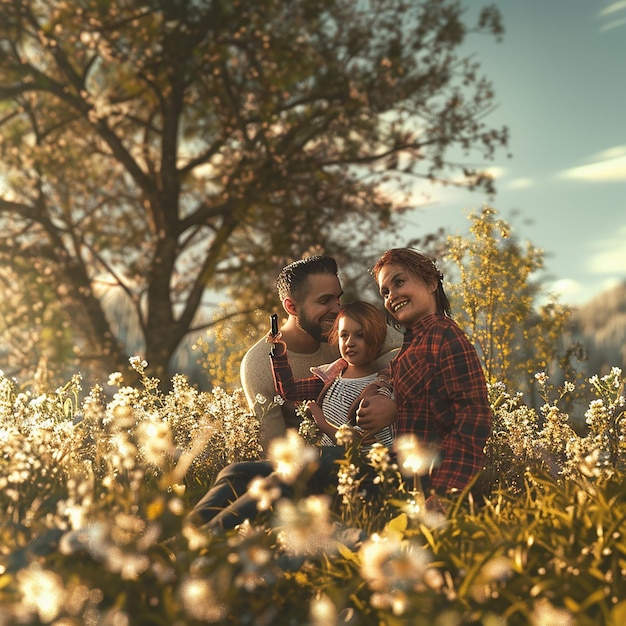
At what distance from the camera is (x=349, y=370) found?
19.6ft

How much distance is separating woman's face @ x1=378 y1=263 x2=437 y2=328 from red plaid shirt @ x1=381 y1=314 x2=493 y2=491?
0.30ft

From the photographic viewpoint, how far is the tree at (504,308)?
10391 mm

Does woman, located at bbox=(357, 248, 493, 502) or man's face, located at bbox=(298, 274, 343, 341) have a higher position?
man's face, located at bbox=(298, 274, 343, 341)

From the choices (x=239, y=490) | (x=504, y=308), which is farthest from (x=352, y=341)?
(x=504, y=308)

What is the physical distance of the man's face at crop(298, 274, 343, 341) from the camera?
6.44 m

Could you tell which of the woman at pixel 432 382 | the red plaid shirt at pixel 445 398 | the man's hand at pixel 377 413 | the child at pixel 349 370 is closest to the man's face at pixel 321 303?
the child at pixel 349 370

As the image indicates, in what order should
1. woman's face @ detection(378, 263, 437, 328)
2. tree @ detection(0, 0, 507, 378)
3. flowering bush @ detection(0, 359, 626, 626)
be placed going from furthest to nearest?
tree @ detection(0, 0, 507, 378)
woman's face @ detection(378, 263, 437, 328)
flowering bush @ detection(0, 359, 626, 626)

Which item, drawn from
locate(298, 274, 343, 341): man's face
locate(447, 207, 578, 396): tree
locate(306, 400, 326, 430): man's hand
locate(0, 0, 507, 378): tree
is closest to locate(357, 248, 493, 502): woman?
locate(306, 400, 326, 430): man's hand

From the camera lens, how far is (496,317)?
37.3 feet

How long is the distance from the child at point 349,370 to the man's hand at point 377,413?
1.06 feet

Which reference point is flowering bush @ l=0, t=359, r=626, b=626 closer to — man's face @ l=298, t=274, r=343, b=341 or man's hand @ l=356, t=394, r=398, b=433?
man's hand @ l=356, t=394, r=398, b=433

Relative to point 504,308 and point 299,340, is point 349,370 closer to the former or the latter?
point 299,340

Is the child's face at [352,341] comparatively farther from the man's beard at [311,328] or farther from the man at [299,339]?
the man's beard at [311,328]

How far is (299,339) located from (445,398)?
7.12 ft
